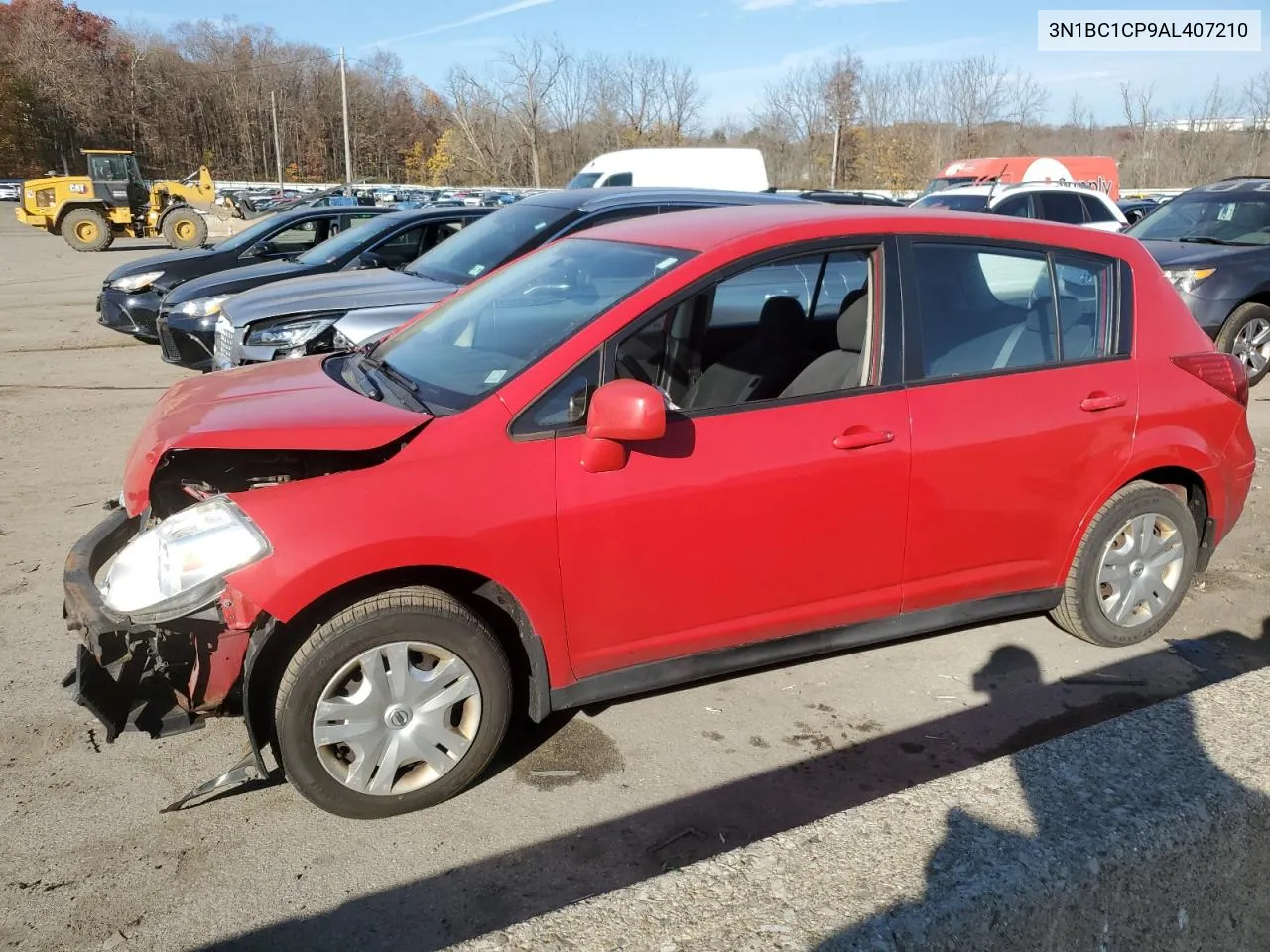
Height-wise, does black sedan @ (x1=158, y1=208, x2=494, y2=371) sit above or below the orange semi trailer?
below

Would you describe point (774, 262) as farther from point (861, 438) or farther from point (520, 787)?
point (520, 787)

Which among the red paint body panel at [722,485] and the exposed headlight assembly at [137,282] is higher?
the exposed headlight assembly at [137,282]

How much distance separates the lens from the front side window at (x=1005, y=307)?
3.58m

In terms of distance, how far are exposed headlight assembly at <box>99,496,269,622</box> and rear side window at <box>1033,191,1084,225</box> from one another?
521 inches

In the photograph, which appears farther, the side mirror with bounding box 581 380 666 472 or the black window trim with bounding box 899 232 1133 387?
the black window trim with bounding box 899 232 1133 387


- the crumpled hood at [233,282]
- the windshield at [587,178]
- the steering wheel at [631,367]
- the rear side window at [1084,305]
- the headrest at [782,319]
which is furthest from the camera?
the windshield at [587,178]

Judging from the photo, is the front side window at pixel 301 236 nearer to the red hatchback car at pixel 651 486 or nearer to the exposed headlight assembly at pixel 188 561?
the red hatchback car at pixel 651 486

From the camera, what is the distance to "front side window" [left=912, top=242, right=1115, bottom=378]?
3.58 m

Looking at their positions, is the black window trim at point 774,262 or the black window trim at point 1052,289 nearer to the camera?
the black window trim at point 774,262

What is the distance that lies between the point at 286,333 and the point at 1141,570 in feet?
17.5

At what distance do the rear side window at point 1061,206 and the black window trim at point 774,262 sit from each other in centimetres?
1147

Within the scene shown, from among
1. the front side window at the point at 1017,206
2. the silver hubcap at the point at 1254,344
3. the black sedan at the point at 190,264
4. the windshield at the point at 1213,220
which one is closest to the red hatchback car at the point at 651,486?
the silver hubcap at the point at 1254,344

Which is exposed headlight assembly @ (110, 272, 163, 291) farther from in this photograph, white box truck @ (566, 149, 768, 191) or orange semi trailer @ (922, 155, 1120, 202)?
orange semi trailer @ (922, 155, 1120, 202)

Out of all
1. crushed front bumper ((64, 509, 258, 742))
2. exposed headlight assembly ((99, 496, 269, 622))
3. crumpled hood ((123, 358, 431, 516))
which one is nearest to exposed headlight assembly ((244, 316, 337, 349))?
crumpled hood ((123, 358, 431, 516))
